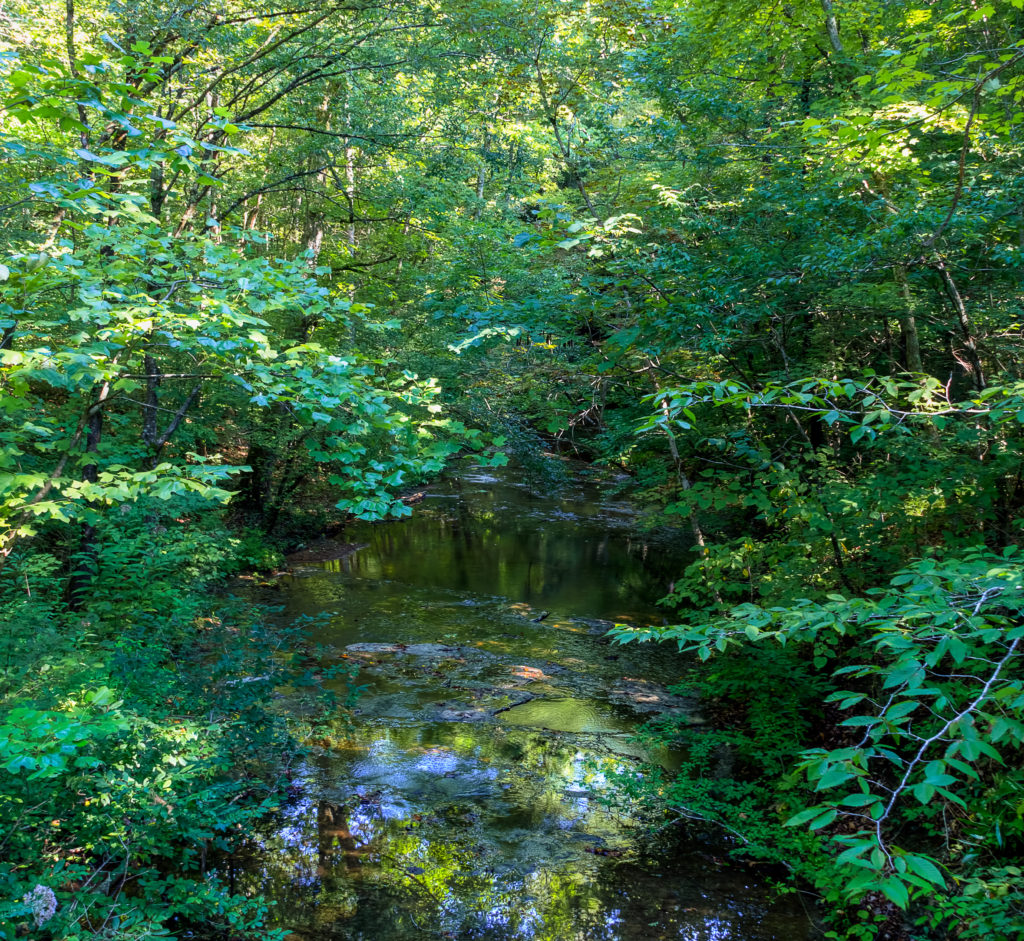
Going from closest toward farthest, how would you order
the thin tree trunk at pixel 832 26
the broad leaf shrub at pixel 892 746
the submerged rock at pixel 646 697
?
the broad leaf shrub at pixel 892 746
the submerged rock at pixel 646 697
the thin tree trunk at pixel 832 26

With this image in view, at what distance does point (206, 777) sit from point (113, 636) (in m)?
1.80

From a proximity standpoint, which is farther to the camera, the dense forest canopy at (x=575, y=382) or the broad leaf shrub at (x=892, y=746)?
the dense forest canopy at (x=575, y=382)

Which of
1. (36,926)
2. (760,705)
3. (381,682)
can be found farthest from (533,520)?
(36,926)

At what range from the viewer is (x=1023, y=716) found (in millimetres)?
2084

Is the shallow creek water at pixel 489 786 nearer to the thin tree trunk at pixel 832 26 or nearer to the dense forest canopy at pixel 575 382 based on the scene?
the dense forest canopy at pixel 575 382

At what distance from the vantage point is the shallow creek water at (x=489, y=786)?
4723 millimetres

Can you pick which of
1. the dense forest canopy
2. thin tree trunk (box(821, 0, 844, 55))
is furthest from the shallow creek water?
thin tree trunk (box(821, 0, 844, 55))

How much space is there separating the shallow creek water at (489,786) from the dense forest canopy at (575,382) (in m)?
0.57

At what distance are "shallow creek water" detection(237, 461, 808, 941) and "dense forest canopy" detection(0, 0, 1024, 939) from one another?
0.57m

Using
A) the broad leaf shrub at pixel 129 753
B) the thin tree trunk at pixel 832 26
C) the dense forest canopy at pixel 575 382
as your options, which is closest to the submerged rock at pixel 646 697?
the dense forest canopy at pixel 575 382

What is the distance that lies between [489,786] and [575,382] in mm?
5264

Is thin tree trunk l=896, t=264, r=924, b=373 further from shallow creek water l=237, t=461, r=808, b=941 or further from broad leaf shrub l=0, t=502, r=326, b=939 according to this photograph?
broad leaf shrub l=0, t=502, r=326, b=939

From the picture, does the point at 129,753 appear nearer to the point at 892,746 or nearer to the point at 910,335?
the point at 892,746

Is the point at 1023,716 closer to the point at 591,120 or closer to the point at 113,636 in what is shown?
the point at 113,636
